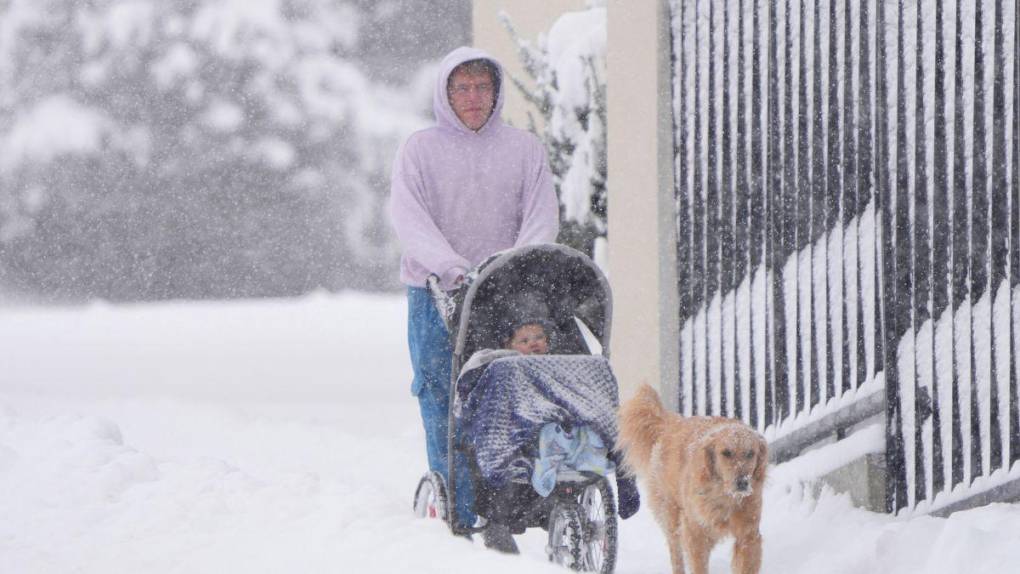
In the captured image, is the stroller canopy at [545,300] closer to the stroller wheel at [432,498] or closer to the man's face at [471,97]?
the stroller wheel at [432,498]

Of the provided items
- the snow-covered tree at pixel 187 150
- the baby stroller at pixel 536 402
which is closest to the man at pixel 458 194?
the baby stroller at pixel 536 402

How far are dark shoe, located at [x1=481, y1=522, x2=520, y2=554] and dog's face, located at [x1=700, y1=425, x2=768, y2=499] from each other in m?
0.84

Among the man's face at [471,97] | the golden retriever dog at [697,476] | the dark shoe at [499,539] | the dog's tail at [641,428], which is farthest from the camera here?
the man's face at [471,97]

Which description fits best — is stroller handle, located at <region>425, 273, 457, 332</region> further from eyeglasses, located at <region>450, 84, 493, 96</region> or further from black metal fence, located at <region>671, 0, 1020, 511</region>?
black metal fence, located at <region>671, 0, 1020, 511</region>

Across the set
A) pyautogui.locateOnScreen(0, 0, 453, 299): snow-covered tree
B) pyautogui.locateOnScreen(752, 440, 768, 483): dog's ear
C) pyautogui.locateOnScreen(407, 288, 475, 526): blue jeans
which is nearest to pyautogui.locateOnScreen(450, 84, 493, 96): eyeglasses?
pyautogui.locateOnScreen(407, 288, 475, 526): blue jeans

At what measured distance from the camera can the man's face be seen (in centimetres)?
571

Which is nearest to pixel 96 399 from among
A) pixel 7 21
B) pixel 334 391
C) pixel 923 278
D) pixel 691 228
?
pixel 334 391

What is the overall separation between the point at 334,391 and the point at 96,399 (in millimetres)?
2504

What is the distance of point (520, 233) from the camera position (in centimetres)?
559

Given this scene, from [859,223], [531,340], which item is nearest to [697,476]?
[531,340]

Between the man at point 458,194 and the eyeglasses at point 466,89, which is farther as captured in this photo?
the eyeglasses at point 466,89

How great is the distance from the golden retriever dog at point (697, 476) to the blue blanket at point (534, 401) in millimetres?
390

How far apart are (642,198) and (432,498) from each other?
9.37 feet

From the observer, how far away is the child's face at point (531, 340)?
5129mm
